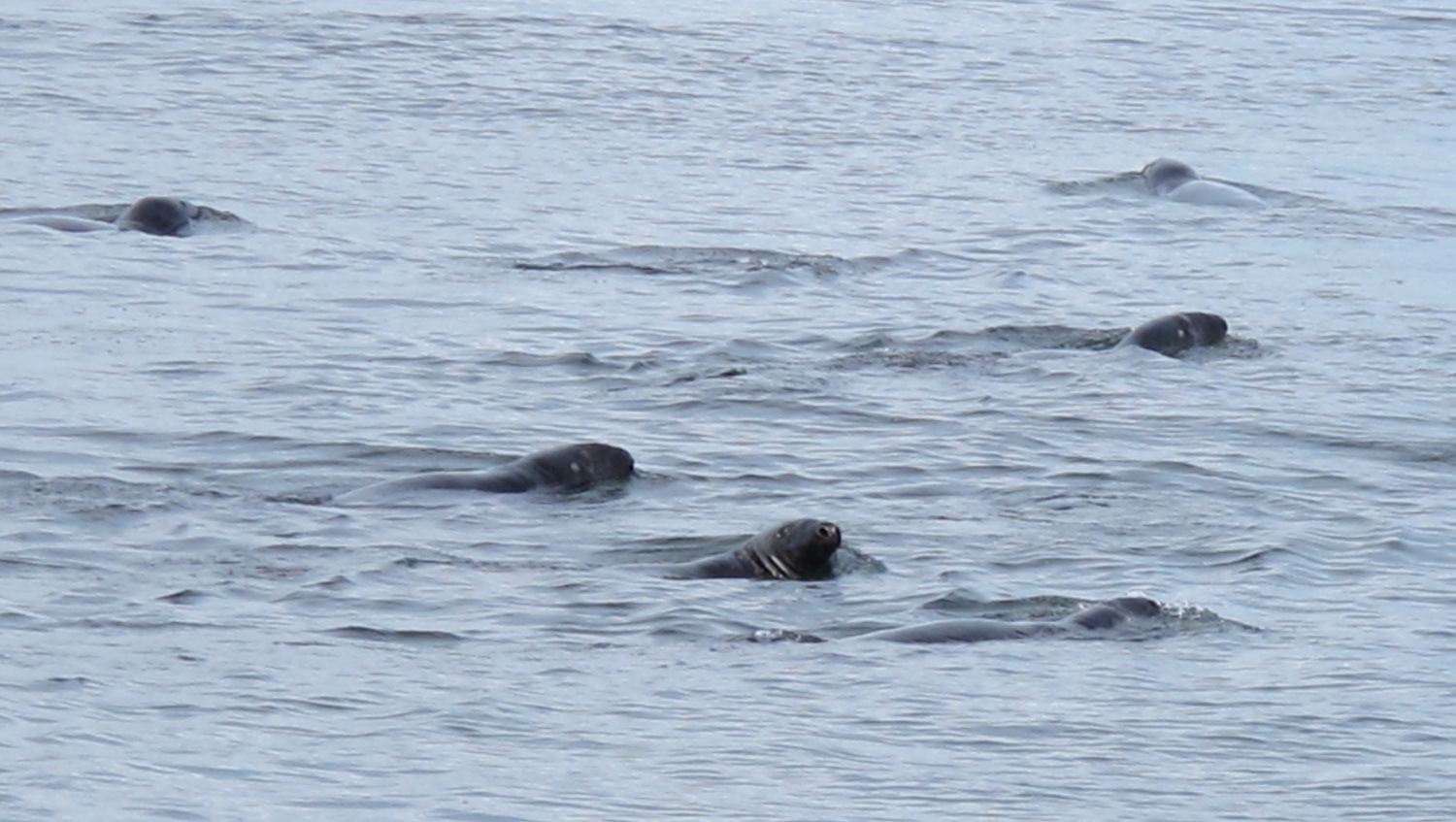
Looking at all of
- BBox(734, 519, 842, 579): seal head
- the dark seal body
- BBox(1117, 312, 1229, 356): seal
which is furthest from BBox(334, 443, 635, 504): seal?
the dark seal body

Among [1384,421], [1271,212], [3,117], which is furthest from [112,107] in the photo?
[1384,421]

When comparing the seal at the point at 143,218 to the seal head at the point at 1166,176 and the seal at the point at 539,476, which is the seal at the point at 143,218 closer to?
the seal at the point at 539,476

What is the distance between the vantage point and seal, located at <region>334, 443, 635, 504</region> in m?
13.5

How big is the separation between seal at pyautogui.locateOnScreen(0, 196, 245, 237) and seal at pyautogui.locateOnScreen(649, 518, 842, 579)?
896 cm

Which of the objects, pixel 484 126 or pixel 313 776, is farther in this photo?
pixel 484 126

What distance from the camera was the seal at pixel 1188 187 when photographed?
23.8 meters

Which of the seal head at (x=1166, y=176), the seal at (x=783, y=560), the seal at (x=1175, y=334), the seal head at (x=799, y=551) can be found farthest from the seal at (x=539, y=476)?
the seal head at (x=1166, y=176)

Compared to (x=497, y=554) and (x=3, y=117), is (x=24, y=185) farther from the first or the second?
(x=497, y=554)

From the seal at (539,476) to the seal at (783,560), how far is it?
143 cm

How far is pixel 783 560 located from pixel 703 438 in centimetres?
296

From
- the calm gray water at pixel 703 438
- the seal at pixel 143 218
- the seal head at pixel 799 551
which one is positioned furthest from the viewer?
the seal at pixel 143 218

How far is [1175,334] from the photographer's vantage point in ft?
58.6

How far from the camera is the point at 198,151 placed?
2438 cm

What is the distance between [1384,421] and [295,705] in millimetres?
7972
